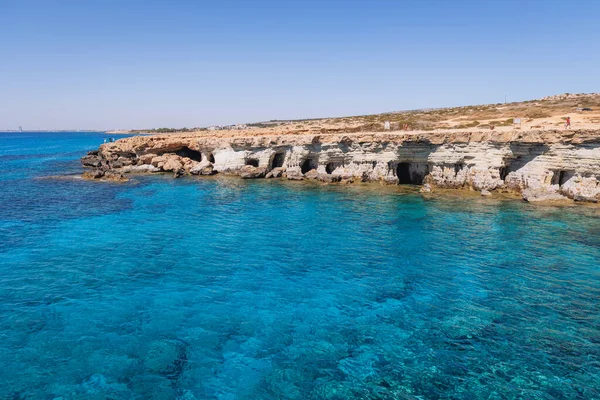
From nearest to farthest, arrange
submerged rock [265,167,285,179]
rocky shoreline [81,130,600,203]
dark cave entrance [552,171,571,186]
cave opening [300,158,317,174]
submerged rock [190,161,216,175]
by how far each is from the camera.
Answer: rocky shoreline [81,130,600,203] < dark cave entrance [552,171,571,186] < submerged rock [265,167,285,179] < cave opening [300,158,317,174] < submerged rock [190,161,216,175]

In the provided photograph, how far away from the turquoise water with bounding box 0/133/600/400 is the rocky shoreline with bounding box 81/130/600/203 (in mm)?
4908

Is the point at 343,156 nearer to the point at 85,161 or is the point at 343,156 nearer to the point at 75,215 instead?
the point at 75,215

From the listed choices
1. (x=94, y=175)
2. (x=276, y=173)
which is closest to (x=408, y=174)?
(x=276, y=173)

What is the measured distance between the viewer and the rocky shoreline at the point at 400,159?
31250 mm

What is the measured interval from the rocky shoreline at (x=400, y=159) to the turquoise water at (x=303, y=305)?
4908 millimetres

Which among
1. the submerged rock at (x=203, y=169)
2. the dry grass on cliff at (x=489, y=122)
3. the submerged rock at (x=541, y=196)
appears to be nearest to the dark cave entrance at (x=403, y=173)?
the dry grass on cliff at (x=489, y=122)

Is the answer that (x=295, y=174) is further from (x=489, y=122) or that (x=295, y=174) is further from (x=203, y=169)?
(x=489, y=122)

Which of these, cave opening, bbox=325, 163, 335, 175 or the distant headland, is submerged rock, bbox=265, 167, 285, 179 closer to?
the distant headland

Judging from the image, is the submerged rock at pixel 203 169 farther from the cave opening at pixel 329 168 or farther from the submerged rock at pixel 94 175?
the cave opening at pixel 329 168

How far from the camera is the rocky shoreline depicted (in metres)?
31.2

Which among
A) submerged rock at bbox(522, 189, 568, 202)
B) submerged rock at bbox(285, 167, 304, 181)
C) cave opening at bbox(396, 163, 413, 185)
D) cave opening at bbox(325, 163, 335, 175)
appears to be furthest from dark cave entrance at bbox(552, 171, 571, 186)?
submerged rock at bbox(285, 167, 304, 181)

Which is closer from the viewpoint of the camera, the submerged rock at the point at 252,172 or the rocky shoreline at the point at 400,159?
the rocky shoreline at the point at 400,159

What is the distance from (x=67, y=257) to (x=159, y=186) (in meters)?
22.0

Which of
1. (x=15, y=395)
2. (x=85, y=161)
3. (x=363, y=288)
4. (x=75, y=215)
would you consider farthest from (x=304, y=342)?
(x=85, y=161)
